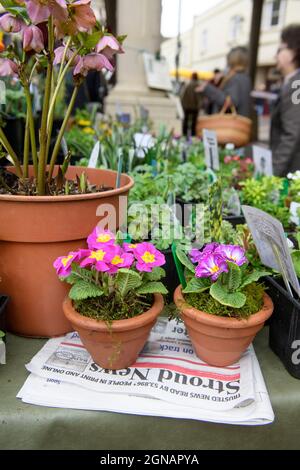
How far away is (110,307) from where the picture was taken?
2.38 ft

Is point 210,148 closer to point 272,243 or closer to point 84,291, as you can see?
point 272,243

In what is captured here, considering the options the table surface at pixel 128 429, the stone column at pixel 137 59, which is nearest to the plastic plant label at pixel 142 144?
the table surface at pixel 128 429

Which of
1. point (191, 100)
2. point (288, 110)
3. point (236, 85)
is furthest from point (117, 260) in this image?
point (191, 100)

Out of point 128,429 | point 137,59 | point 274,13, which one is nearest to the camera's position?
→ point 128,429

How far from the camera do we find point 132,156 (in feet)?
5.12

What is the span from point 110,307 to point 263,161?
1.26 m

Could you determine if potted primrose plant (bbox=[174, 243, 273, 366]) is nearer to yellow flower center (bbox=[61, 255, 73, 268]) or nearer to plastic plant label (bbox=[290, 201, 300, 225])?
yellow flower center (bbox=[61, 255, 73, 268])

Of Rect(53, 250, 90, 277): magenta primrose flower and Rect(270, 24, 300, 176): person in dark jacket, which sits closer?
Rect(53, 250, 90, 277): magenta primrose flower

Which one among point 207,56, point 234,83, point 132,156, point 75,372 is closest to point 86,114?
point 132,156

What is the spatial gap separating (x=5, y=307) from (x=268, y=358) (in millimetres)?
556

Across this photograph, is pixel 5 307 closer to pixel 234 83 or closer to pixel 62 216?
pixel 62 216

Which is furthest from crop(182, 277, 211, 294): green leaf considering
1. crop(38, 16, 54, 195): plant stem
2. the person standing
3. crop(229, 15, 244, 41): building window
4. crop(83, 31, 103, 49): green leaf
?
crop(229, 15, 244, 41): building window

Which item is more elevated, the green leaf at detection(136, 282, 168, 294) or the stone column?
the stone column

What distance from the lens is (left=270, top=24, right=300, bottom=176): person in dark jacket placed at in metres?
2.25
